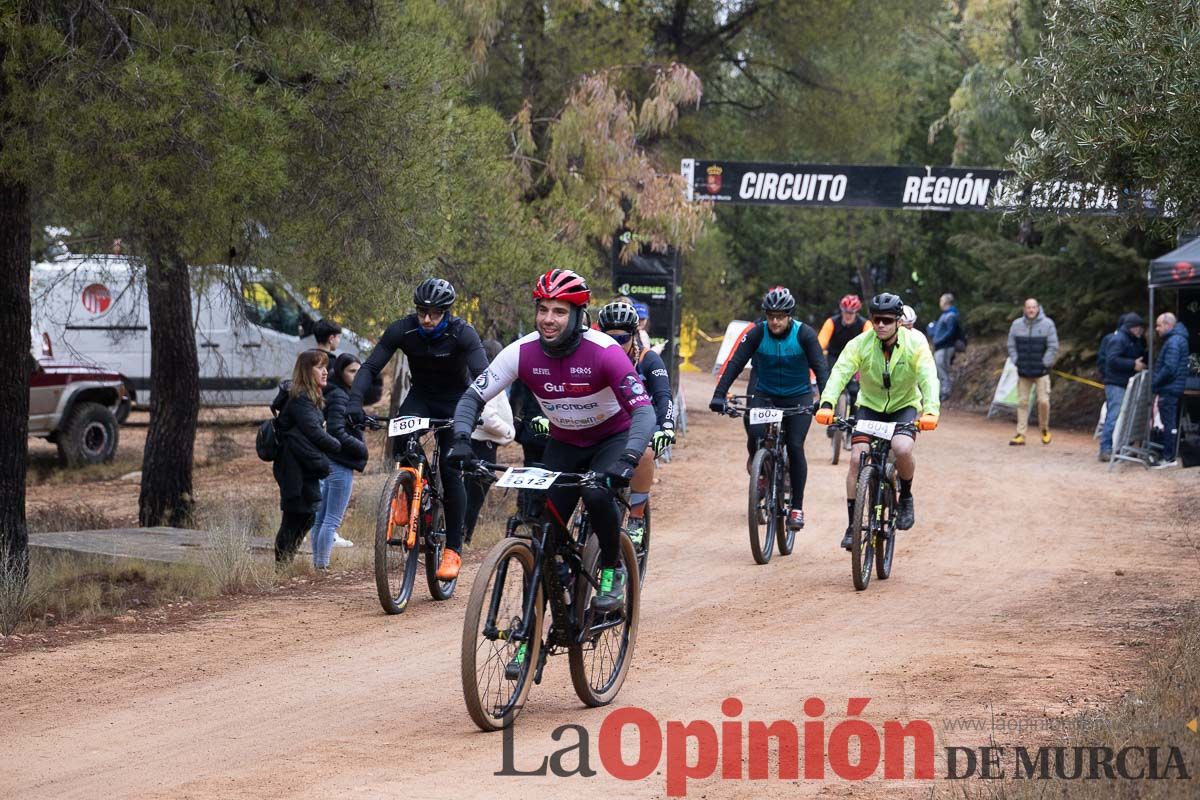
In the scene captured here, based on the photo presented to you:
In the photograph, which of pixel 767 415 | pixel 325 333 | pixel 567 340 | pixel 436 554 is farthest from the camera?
pixel 767 415

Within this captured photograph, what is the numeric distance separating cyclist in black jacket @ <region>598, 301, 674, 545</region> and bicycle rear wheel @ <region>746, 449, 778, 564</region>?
1.57 metres

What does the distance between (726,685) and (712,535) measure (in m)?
6.44

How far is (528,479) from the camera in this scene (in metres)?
6.95

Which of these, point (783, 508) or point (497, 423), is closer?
point (497, 423)

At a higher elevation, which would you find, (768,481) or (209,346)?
(209,346)

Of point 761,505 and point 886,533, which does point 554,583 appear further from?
point 761,505

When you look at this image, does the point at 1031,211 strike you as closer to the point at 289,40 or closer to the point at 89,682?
the point at 289,40

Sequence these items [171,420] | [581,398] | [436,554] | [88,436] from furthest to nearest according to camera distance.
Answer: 1. [88,436]
2. [171,420]
3. [436,554]
4. [581,398]

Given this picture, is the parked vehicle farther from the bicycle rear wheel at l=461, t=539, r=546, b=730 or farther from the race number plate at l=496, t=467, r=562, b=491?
the race number plate at l=496, t=467, r=562, b=491

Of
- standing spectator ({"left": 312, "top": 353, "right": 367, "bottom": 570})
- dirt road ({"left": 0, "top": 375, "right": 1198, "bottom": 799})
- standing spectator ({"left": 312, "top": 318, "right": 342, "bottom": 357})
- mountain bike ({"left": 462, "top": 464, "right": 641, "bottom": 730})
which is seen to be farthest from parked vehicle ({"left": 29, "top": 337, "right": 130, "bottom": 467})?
mountain bike ({"left": 462, "top": 464, "right": 641, "bottom": 730})

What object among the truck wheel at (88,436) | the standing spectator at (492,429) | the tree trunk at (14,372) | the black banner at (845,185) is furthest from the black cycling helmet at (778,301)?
the truck wheel at (88,436)

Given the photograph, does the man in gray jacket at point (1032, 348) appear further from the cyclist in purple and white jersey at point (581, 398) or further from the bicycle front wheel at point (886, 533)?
the cyclist in purple and white jersey at point (581, 398)

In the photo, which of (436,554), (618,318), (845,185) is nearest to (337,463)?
(436,554)

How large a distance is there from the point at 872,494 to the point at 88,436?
13.6 meters
